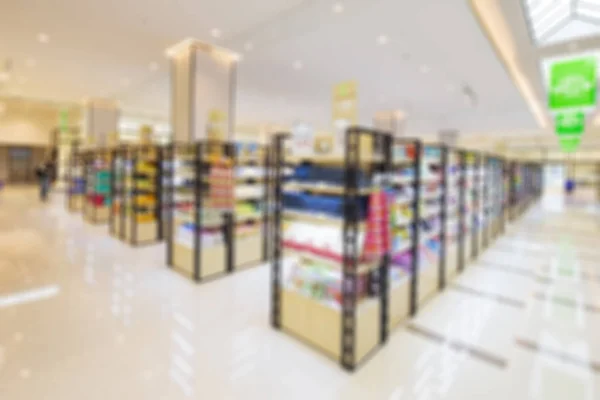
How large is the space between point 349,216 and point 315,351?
48.2 inches

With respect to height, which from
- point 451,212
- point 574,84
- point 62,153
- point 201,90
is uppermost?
point 574,84

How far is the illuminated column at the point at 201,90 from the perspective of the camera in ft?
19.5

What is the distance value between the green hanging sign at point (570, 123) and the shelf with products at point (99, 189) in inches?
442

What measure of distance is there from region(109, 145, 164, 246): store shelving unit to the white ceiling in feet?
7.14

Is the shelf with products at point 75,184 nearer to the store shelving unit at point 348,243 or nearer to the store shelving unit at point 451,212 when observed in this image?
the store shelving unit at point 348,243

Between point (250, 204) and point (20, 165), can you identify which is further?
point (20, 165)

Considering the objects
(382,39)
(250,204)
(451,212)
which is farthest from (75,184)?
(451,212)

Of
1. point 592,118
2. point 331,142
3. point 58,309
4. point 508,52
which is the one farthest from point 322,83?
point 592,118

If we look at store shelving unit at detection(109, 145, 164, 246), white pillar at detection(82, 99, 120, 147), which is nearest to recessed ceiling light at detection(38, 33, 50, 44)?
store shelving unit at detection(109, 145, 164, 246)

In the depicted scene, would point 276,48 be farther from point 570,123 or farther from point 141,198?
point 570,123

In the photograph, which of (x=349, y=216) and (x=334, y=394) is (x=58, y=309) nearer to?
(x=334, y=394)

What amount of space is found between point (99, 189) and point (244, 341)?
7.35m

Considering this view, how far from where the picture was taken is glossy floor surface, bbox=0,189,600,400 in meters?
2.30

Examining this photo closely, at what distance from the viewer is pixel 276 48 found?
6.23 m
